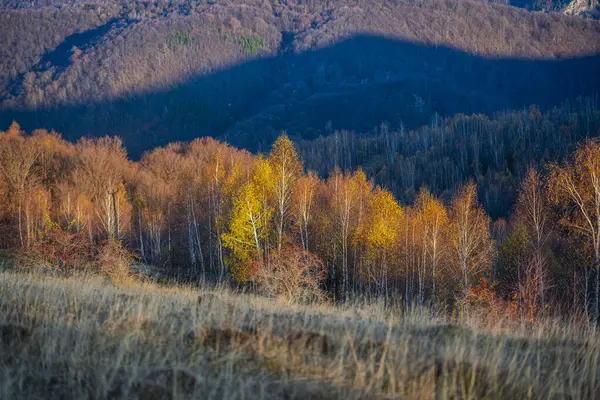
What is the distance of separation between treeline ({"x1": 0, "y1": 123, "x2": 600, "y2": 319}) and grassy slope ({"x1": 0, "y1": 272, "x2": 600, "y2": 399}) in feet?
38.0

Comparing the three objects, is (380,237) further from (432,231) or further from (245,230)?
(245,230)

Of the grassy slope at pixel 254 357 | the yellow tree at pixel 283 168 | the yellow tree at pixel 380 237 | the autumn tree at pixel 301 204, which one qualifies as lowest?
the yellow tree at pixel 380 237

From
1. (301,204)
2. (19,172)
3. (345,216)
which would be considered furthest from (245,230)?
(19,172)

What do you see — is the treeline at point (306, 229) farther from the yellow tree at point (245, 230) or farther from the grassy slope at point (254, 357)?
the grassy slope at point (254, 357)

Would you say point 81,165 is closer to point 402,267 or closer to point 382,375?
point 402,267

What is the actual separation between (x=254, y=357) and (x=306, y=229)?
105 feet

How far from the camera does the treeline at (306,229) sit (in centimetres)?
2431

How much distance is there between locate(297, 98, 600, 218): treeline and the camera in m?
115

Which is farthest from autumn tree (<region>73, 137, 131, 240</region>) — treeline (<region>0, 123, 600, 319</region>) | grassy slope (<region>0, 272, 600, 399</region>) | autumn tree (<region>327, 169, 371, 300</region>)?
grassy slope (<region>0, 272, 600, 399</region>)

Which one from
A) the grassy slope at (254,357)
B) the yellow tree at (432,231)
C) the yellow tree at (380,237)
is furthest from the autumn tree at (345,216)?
the grassy slope at (254,357)

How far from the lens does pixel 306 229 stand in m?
37.1

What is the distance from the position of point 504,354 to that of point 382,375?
2088 mm

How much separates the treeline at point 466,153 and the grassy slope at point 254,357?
331 feet

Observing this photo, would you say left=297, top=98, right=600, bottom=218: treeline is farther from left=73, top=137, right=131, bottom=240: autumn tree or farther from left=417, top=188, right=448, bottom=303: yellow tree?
left=417, top=188, right=448, bottom=303: yellow tree
